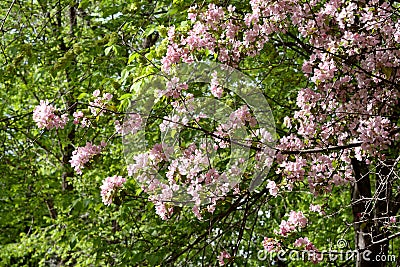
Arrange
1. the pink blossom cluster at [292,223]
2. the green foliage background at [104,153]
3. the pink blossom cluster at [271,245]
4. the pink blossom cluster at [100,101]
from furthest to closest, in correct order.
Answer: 1. the green foliage background at [104,153]
2. the pink blossom cluster at [292,223]
3. the pink blossom cluster at [271,245]
4. the pink blossom cluster at [100,101]

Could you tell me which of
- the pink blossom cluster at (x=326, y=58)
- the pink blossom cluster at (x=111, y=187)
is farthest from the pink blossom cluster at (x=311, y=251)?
the pink blossom cluster at (x=111, y=187)

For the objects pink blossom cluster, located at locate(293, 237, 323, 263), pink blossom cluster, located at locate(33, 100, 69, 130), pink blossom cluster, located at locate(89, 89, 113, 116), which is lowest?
pink blossom cluster, located at locate(293, 237, 323, 263)

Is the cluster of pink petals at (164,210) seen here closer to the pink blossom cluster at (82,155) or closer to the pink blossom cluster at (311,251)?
the pink blossom cluster at (82,155)

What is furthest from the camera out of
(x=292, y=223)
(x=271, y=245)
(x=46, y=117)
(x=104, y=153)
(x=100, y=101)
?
(x=104, y=153)

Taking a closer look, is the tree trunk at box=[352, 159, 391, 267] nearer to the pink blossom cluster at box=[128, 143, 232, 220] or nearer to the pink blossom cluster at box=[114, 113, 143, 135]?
the pink blossom cluster at box=[128, 143, 232, 220]

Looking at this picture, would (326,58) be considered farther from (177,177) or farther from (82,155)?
(82,155)

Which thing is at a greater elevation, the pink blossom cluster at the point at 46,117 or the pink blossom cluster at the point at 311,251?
the pink blossom cluster at the point at 46,117

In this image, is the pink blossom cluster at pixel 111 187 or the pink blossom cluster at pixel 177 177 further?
the pink blossom cluster at pixel 177 177

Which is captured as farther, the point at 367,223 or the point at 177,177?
the point at 367,223

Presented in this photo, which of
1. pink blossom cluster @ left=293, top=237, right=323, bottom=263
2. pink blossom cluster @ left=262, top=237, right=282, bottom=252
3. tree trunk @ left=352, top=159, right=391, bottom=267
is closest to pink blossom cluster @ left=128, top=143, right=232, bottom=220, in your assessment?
pink blossom cluster @ left=262, top=237, right=282, bottom=252

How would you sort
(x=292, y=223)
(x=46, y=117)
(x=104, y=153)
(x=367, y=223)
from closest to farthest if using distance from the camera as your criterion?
(x=46, y=117)
(x=292, y=223)
(x=104, y=153)
(x=367, y=223)

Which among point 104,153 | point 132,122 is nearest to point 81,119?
point 132,122

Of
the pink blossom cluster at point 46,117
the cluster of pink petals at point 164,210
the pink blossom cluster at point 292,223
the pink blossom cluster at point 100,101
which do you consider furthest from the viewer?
the pink blossom cluster at point 292,223

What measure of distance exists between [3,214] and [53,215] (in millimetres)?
680
